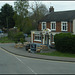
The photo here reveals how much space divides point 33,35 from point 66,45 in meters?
13.4

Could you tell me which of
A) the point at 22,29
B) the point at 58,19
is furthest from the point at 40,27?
the point at 22,29

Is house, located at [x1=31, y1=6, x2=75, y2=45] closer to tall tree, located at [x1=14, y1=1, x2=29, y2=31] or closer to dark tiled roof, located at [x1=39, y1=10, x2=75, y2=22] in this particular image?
dark tiled roof, located at [x1=39, y1=10, x2=75, y2=22]

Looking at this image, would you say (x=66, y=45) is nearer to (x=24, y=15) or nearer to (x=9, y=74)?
(x=9, y=74)

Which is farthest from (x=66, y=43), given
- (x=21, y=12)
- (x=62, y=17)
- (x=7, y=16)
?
(x=7, y=16)

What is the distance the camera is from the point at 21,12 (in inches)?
2287

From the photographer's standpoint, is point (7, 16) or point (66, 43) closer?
point (66, 43)

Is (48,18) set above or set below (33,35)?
above

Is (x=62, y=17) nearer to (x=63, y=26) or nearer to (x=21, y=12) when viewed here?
(x=63, y=26)

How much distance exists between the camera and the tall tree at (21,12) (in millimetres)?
57531

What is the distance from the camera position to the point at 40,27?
33.4m

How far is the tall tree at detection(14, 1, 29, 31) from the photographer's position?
57.5 meters

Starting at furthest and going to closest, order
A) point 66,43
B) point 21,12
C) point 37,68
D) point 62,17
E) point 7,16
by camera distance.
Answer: point 7,16
point 21,12
point 62,17
point 66,43
point 37,68

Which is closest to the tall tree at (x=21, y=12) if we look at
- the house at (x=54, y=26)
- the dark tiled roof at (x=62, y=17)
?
the house at (x=54, y=26)

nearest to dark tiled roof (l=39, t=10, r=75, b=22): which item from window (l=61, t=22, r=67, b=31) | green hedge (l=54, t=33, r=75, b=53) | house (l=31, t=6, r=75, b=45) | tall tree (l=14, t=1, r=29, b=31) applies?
house (l=31, t=6, r=75, b=45)
